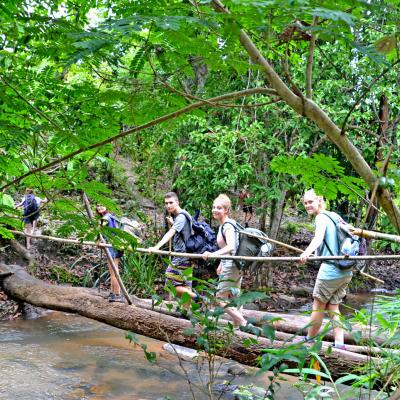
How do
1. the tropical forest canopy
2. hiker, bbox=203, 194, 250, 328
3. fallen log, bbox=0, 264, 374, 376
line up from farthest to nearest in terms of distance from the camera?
hiker, bbox=203, 194, 250, 328 → fallen log, bbox=0, 264, 374, 376 → the tropical forest canopy

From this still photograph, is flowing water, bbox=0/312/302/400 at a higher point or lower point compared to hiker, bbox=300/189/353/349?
lower

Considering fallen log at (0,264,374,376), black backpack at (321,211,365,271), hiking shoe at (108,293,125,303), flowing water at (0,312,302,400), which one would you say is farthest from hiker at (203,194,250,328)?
hiking shoe at (108,293,125,303)

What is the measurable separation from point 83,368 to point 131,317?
77cm

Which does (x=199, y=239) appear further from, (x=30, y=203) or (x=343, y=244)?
(x=30, y=203)

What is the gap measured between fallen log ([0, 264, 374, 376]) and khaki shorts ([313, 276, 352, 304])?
596 mm

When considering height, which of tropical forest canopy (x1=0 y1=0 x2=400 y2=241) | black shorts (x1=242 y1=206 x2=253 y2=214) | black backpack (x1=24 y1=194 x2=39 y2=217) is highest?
tropical forest canopy (x1=0 y1=0 x2=400 y2=241)

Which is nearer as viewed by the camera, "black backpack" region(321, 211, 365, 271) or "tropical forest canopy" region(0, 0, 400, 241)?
"tropical forest canopy" region(0, 0, 400, 241)

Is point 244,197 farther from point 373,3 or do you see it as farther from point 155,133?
point 373,3

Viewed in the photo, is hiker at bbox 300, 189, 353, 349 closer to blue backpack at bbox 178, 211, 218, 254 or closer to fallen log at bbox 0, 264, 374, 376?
fallen log at bbox 0, 264, 374, 376

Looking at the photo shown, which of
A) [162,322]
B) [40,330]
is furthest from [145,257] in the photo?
[162,322]

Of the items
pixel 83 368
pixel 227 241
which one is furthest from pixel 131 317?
pixel 227 241

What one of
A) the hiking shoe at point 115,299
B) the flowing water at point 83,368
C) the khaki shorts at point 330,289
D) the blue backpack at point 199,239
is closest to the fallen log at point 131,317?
the hiking shoe at point 115,299

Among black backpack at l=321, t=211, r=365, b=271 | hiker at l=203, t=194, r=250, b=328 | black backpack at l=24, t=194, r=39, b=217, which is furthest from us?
black backpack at l=24, t=194, r=39, b=217

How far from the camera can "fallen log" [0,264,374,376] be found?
4.31 metres
